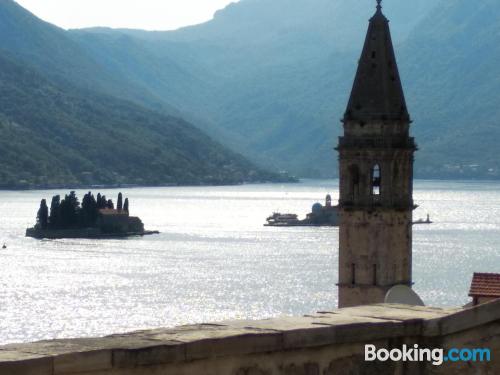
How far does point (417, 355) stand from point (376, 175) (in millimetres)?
29809

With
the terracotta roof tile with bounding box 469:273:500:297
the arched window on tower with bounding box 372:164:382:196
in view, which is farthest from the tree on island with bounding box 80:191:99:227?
the terracotta roof tile with bounding box 469:273:500:297

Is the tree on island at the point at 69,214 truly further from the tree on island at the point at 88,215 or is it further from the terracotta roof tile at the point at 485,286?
the terracotta roof tile at the point at 485,286

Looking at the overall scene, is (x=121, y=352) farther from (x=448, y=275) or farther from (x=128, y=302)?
(x=448, y=275)

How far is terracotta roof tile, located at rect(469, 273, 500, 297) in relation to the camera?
871 inches

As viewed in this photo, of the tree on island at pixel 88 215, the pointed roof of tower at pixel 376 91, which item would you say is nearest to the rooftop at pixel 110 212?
the tree on island at pixel 88 215

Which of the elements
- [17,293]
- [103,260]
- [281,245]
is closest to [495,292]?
[17,293]

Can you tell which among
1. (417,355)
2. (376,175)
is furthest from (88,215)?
(417,355)

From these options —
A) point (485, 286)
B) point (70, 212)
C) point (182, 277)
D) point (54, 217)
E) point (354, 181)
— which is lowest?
point (182, 277)

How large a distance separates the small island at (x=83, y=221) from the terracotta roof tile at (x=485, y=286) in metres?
138

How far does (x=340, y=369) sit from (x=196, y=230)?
600 ft

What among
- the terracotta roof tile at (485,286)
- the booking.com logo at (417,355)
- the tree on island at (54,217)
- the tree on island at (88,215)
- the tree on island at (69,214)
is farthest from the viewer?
the tree on island at (88,215)

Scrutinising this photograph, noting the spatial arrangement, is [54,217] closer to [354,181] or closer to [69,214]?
[69,214]

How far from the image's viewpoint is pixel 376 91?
38875 millimetres

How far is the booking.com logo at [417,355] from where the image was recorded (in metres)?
10.0
